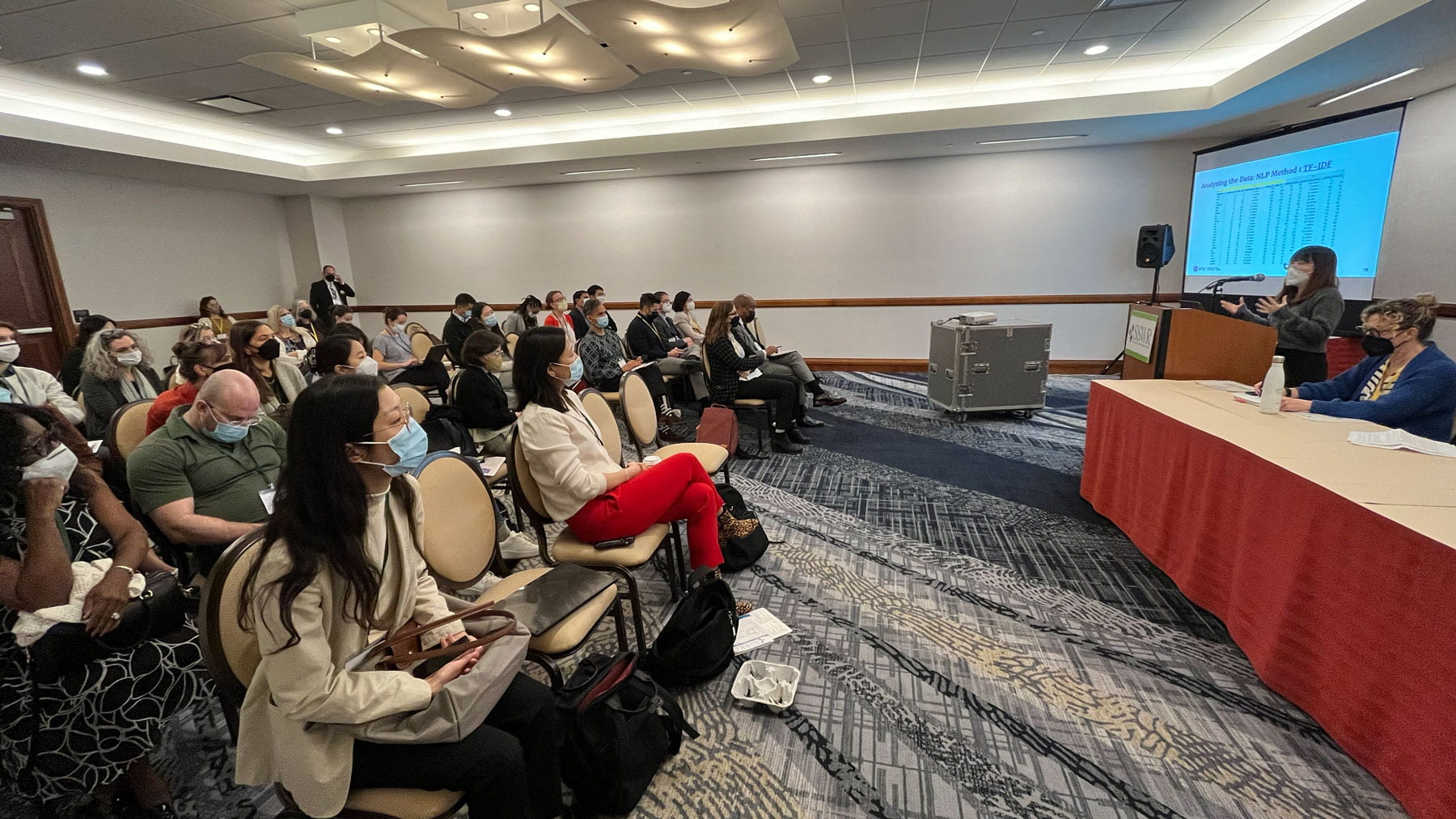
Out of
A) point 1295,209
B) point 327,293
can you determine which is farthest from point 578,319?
point 1295,209

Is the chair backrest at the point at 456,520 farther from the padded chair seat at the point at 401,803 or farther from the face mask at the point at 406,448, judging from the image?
the padded chair seat at the point at 401,803

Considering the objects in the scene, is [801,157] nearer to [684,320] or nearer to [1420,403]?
[684,320]

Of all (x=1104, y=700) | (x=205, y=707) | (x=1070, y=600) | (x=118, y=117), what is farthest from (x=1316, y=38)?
(x=118, y=117)

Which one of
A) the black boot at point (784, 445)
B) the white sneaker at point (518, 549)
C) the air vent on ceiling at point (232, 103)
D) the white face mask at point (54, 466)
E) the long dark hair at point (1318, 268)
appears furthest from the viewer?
the air vent on ceiling at point (232, 103)

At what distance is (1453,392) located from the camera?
2.48 metres

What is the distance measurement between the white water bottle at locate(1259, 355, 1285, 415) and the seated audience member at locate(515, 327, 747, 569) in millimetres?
2618

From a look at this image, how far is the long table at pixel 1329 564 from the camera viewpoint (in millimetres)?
1544

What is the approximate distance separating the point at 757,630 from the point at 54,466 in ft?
7.41

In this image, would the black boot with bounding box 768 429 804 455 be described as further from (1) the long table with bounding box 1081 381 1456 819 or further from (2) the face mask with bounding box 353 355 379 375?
(2) the face mask with bounding box 353 355 379 375

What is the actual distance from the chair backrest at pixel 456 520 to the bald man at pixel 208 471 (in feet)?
2.47

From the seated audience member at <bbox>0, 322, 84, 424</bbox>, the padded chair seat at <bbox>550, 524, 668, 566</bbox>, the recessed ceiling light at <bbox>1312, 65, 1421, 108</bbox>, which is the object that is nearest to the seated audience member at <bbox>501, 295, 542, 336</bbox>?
the seated audience member at <bbox>0, 322, 84, 424</bbox>

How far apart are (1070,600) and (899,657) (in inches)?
37.4

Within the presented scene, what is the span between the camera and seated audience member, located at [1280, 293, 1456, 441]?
8.21ft

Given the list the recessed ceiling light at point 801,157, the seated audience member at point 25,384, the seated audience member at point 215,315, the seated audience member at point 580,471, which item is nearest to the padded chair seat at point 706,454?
→ the seated audience member at point 580,471
